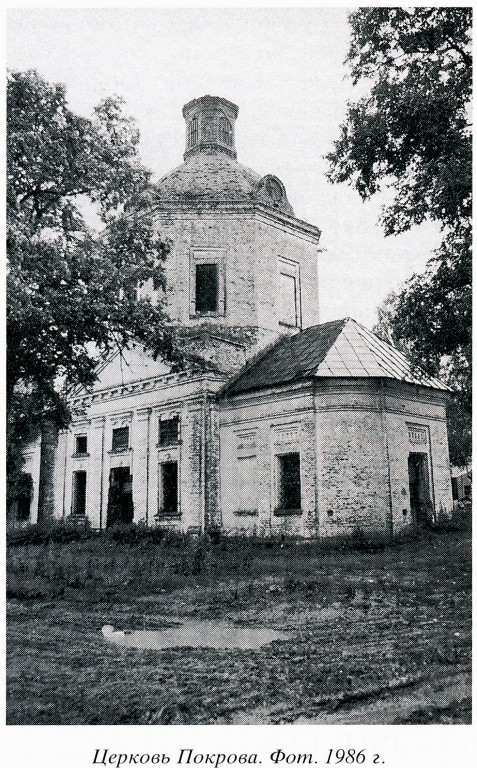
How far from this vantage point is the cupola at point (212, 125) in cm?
2112

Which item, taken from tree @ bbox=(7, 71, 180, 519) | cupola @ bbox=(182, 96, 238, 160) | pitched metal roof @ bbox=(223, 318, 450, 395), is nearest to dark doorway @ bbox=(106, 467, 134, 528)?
pitched metal roof @ bbox=(223, 318, 450, 395)

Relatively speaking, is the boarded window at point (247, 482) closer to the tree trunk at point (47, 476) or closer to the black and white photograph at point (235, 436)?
the black and white photograph at point (235, 436)

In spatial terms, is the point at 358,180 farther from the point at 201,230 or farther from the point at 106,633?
the point at 201,230

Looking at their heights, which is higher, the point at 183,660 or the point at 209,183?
the point at 209,183

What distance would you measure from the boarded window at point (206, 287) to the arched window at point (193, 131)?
5.84m

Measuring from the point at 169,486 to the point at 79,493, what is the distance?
4.50 meters

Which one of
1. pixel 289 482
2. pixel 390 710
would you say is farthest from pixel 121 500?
pixel 390 710

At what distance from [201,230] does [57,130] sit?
9.37m

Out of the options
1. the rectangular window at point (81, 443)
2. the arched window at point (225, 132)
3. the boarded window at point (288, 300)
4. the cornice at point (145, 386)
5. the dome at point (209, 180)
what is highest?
the arched window at point (225, 132)

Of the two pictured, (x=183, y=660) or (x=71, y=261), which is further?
(x=71, y=261)

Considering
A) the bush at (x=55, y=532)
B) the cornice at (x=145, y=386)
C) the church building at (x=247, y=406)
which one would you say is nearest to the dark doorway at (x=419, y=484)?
the church building at (x=247, y=406)

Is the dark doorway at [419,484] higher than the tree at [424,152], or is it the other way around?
the tree at [424,152]
